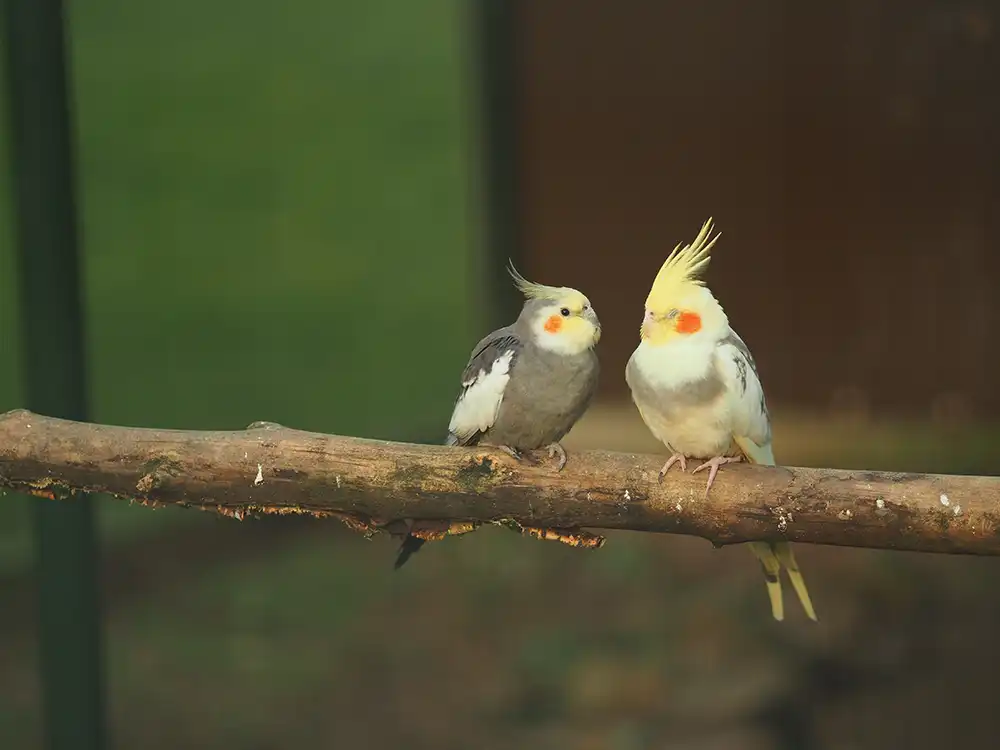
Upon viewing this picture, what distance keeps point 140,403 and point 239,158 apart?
1085 mm

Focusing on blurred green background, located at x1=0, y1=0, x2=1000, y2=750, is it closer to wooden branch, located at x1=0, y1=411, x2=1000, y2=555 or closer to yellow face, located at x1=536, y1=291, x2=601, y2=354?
wooden branch, located at x1=0, y1=411, x2=1000, y2=555

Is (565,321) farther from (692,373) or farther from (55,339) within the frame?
(55,339)

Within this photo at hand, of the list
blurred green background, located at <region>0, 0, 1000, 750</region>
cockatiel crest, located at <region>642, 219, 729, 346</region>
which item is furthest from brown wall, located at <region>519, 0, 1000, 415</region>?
cockatiel crest, located at <region>642, 219, 729, 346</region>

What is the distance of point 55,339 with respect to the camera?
1.95 m

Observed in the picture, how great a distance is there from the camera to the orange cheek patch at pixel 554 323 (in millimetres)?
1527

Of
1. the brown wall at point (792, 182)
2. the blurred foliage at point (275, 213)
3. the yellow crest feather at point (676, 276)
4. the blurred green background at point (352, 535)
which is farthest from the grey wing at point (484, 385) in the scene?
the blurred foliage at point (275, 213)

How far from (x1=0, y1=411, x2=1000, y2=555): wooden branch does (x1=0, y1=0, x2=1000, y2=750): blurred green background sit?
896 millimetres

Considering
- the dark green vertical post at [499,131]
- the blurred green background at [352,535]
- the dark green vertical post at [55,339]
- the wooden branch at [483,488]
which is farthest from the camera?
the dark green vertical post at [499,131]

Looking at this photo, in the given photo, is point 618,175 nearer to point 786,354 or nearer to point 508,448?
point 786,354

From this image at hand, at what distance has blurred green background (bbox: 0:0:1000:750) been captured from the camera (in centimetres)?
286

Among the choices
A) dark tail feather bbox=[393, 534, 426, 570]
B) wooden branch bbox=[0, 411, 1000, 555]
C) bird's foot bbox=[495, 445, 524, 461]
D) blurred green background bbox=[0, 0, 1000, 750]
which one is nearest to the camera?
wooden branch bbox=[0, 411, 1000, 555]

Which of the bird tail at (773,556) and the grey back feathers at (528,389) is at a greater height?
the grey back feathers at (528,389)

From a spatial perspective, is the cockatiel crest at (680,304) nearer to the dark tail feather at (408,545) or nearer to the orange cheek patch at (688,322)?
the orange cheek patch at (688,322)

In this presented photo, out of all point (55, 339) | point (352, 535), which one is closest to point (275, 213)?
point (352, 535)
